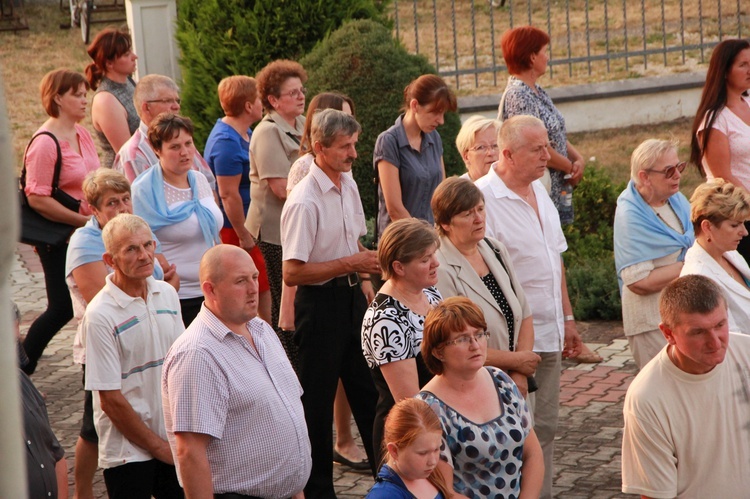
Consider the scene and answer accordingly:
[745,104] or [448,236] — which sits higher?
[745,104]

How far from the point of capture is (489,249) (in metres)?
5.09

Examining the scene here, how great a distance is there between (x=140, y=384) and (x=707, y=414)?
7.68ft

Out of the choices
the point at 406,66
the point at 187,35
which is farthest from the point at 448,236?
the point at 187,35

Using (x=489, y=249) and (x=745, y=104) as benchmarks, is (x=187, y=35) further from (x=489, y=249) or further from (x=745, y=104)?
(x=489, y=249)

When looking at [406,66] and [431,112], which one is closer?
[431,112]

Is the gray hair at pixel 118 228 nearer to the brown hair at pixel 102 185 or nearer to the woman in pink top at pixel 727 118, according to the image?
the brown hair at pixel 102 185

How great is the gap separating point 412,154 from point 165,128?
1614 mm

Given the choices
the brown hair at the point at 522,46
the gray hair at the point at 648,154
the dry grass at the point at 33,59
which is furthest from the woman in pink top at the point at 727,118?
the dry grass at the point at 33,59

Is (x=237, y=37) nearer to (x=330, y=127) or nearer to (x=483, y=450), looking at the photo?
(x=330, y=127)

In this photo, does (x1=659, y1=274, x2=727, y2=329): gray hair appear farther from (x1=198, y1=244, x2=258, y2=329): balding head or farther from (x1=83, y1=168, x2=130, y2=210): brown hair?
(x1=83, y1=168, x2=130, y2=210): brown hair

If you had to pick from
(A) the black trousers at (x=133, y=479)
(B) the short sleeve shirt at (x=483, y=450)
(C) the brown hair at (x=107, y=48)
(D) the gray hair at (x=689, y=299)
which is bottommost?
(A) the black trousers at (x=133, y=479)

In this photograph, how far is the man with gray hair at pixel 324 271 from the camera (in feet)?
18.0

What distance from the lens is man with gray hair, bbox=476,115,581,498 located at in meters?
5.38

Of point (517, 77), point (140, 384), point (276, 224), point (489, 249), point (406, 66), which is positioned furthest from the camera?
point (406, 66)
